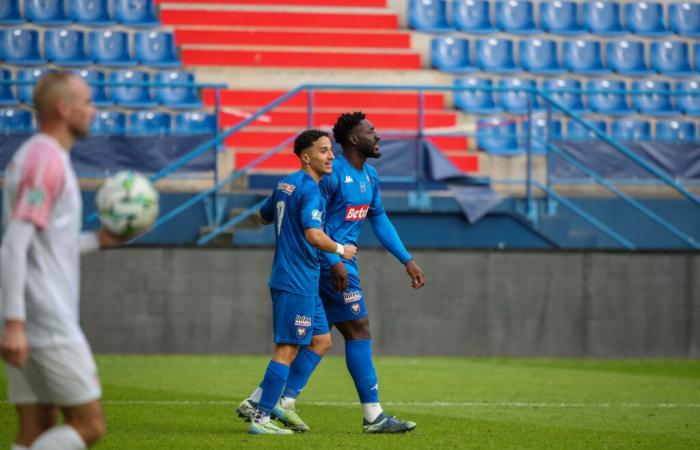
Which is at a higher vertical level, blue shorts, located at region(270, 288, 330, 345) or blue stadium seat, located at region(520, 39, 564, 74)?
blue stadium seat, located at region(520, 39, 564, 74)

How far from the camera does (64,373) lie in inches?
193

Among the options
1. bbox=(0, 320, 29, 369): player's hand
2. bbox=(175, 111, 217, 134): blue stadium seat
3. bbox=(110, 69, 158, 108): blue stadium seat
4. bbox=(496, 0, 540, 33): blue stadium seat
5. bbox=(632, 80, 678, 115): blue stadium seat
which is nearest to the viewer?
bbox=(0, 320, 29, 369): player's hand

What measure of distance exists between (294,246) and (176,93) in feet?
40.9

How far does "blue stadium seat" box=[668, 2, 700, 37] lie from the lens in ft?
78.9

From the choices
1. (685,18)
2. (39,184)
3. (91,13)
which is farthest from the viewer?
(685,18)

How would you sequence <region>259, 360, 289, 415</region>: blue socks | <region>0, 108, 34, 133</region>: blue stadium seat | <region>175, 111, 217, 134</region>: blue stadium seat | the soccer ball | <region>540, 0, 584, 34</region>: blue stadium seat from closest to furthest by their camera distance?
the soccer ball
<region>259, 360, 289, 415</region>: blue socks
<region>0, 108, 34, 133</region>: blue stadium seat
<region>175, 111, 217, 134</region>: blue stadium seat
<region>540, 0, 584, 34</region>: blue stadium seat

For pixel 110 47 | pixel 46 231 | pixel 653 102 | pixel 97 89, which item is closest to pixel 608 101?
pixel 653 102

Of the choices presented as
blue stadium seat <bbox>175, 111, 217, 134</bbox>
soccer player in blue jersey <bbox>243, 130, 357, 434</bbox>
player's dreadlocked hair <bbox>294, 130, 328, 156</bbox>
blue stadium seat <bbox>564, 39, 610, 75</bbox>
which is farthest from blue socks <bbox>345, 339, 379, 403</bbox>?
blue stadium seat <bbox>564, 39, 610, 75</bbox>

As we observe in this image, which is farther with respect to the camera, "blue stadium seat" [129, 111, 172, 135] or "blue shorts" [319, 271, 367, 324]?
"blue stadium seat" [129, 111, 172, 135]

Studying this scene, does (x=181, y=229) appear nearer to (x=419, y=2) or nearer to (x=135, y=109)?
(x=135, y=109)

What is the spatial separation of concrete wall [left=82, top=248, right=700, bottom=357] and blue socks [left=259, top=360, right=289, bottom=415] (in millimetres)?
6879

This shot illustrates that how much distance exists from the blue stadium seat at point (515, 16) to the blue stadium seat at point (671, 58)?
208 centimetres

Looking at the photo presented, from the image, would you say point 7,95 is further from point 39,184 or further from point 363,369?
point 39,184

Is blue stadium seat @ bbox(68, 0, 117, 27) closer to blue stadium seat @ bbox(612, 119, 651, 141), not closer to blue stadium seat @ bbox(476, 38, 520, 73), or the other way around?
blue stadium seat @ bbox(476, 38, 520, 73)
